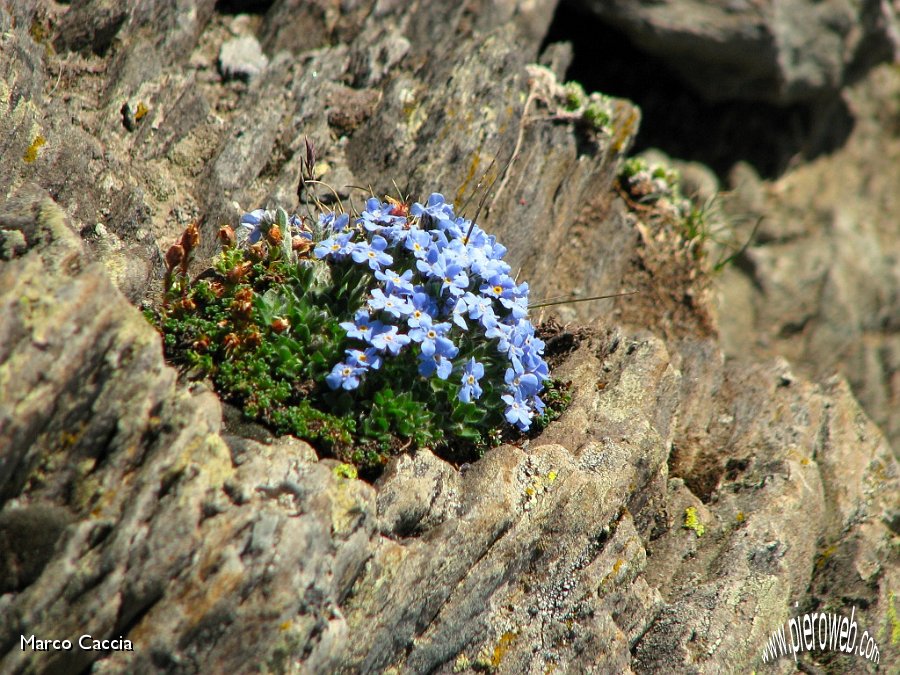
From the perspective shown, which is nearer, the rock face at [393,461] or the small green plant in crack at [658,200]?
the rock face at [393,461]

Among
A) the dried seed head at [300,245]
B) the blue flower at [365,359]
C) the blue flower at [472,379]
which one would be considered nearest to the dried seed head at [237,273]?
the dried seed head at [300,245]

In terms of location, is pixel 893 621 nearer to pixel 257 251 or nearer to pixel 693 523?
pixel 693 523

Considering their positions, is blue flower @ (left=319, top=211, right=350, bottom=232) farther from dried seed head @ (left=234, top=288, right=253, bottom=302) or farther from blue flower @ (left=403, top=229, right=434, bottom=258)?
dried seed head @ (left=234, top=288, right=253, bottom=302)

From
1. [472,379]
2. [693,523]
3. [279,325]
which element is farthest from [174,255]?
[693,523]

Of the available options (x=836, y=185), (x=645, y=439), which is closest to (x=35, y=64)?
(x=645, y=439)

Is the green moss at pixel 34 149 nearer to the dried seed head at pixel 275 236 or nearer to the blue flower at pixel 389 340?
the dried seed head at pixel 275 236

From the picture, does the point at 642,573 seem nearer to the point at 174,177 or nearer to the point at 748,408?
the point at 748,408

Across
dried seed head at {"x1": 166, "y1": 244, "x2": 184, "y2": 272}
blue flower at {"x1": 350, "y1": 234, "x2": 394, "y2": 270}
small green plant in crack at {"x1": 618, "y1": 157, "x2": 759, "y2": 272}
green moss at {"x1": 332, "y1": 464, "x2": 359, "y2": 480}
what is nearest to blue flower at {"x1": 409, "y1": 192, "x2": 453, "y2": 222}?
blue flower at {"x1": 350, "y1": 234, "x2": 394, "y2": 270}
